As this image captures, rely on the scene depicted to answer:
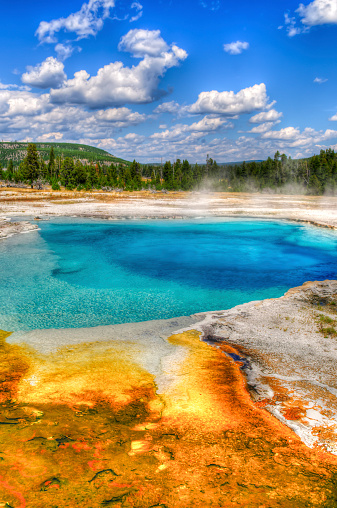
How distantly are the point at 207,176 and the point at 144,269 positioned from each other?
82818 mm

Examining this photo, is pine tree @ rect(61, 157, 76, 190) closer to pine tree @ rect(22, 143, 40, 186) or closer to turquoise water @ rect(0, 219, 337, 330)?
pine tree @ rect(22, 143, 40, 186)

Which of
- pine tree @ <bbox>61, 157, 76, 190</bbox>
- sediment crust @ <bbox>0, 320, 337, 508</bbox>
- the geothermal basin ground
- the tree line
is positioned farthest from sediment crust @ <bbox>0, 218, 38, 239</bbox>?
pine tree @ <bbox>61, 157, 76, 190</bbox>

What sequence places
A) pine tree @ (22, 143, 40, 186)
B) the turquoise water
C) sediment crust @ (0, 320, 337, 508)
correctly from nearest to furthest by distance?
sediment crust @ (0, 320, 337, 508) < the turquoise water < pine tree @ (22, 143, 40, 186)

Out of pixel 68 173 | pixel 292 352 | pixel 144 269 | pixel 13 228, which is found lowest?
pixel 292 352

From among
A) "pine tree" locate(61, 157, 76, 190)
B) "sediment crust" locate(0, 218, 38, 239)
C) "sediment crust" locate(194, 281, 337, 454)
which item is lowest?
"sediment crust" locate(194, 281, 337, 454)

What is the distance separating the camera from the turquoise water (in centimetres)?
1072

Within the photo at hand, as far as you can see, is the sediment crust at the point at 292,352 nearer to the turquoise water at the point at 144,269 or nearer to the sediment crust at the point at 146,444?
the sediment crust at the point at 146,444

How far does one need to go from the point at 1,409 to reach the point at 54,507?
219 cm

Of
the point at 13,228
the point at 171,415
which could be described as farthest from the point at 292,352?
the point at 13,228

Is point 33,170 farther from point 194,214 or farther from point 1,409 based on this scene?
point 1,409

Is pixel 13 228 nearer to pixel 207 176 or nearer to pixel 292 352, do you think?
pixel 292 352

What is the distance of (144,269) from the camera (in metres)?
16.1

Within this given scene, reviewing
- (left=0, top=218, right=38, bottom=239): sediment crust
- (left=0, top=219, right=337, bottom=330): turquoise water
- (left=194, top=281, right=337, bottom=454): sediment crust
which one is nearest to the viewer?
(left=194, top=281, right=337, bottom=454): sediment crust

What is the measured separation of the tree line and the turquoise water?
4341 centimetres
